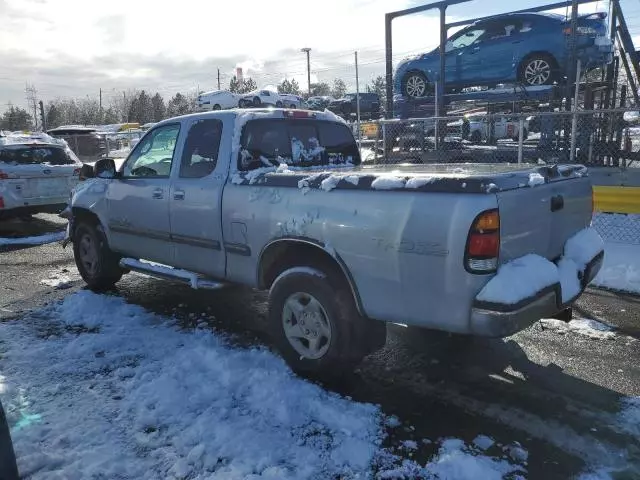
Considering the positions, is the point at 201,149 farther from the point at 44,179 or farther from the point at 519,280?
the point at 44,179

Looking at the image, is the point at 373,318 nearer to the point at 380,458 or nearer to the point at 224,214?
→ the point at 380,458

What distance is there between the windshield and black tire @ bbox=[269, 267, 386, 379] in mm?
7936

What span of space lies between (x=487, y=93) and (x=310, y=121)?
9238 millimetres

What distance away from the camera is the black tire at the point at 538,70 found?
11.8m

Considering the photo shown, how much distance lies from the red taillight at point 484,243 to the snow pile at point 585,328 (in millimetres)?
2066

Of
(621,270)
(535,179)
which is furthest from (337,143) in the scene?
(621,270)

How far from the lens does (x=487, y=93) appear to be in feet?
42.3

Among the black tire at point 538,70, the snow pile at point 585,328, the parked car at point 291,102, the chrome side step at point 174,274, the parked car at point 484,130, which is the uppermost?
the parked car at point 291,102

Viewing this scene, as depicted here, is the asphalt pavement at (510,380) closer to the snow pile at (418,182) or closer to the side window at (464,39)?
the snow pile at (418,182)

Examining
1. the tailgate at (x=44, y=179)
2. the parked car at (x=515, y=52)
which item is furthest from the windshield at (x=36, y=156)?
the parked car at (x=515, y=52)

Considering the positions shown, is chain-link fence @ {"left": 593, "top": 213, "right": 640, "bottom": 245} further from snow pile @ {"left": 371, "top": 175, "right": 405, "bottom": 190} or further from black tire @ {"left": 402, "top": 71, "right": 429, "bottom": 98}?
black tire @ {"left": 402, "top": 71, "right": 429, "bottom": 98}

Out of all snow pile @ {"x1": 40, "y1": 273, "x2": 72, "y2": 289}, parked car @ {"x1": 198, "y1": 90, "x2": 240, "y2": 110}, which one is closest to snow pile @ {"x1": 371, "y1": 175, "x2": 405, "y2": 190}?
snow pile @ {"x1": 40, "y1": 273, "x2": 72, "y2": 289}

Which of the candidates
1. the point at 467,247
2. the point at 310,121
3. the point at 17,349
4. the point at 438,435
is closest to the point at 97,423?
the point at 17,349

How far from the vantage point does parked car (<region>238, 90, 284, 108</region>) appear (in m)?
28.2
